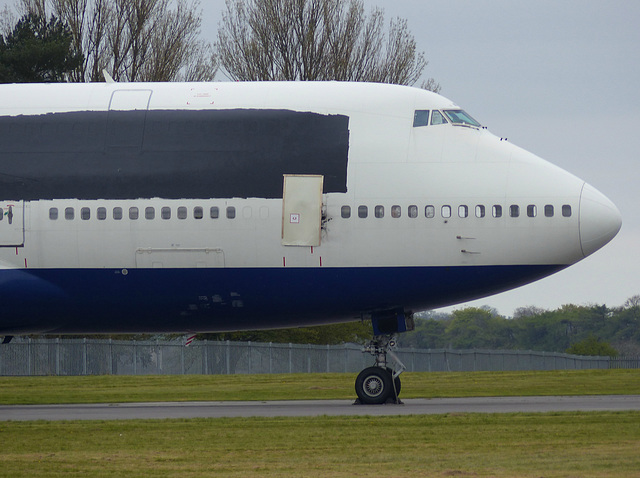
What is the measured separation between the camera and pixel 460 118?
1083 inches

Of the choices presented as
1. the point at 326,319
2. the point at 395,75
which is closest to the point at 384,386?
the point at 326,319

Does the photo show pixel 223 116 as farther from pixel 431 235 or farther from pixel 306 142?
pixel 431 235

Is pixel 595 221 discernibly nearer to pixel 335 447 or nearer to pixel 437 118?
pixel 437 118

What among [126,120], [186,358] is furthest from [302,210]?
[186,358]

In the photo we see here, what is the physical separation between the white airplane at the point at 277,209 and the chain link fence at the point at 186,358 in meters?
25.5

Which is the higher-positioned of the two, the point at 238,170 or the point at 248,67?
the point at 248,67

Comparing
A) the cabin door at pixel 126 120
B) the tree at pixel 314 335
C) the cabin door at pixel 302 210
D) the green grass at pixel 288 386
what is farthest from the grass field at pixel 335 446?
the tree at pixel 314 335

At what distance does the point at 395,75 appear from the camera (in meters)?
68.0

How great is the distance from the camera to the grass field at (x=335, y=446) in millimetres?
15430

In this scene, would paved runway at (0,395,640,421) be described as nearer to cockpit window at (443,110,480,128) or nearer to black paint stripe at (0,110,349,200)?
black paint stripe at (0,110,349,200)

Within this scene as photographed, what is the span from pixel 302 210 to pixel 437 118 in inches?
164

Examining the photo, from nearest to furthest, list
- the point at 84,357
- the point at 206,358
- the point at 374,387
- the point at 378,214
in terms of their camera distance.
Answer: the point at 378,214
the point at 374,387
the point at 84,357
the point at 206,358

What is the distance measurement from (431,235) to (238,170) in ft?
16.3

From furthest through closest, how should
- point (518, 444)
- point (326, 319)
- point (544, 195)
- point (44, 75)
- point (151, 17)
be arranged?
1. point (151, 17)
2. point (44, 75)
3. point (326, 319)
4. point (544, 195)
5. point (518, 444)
